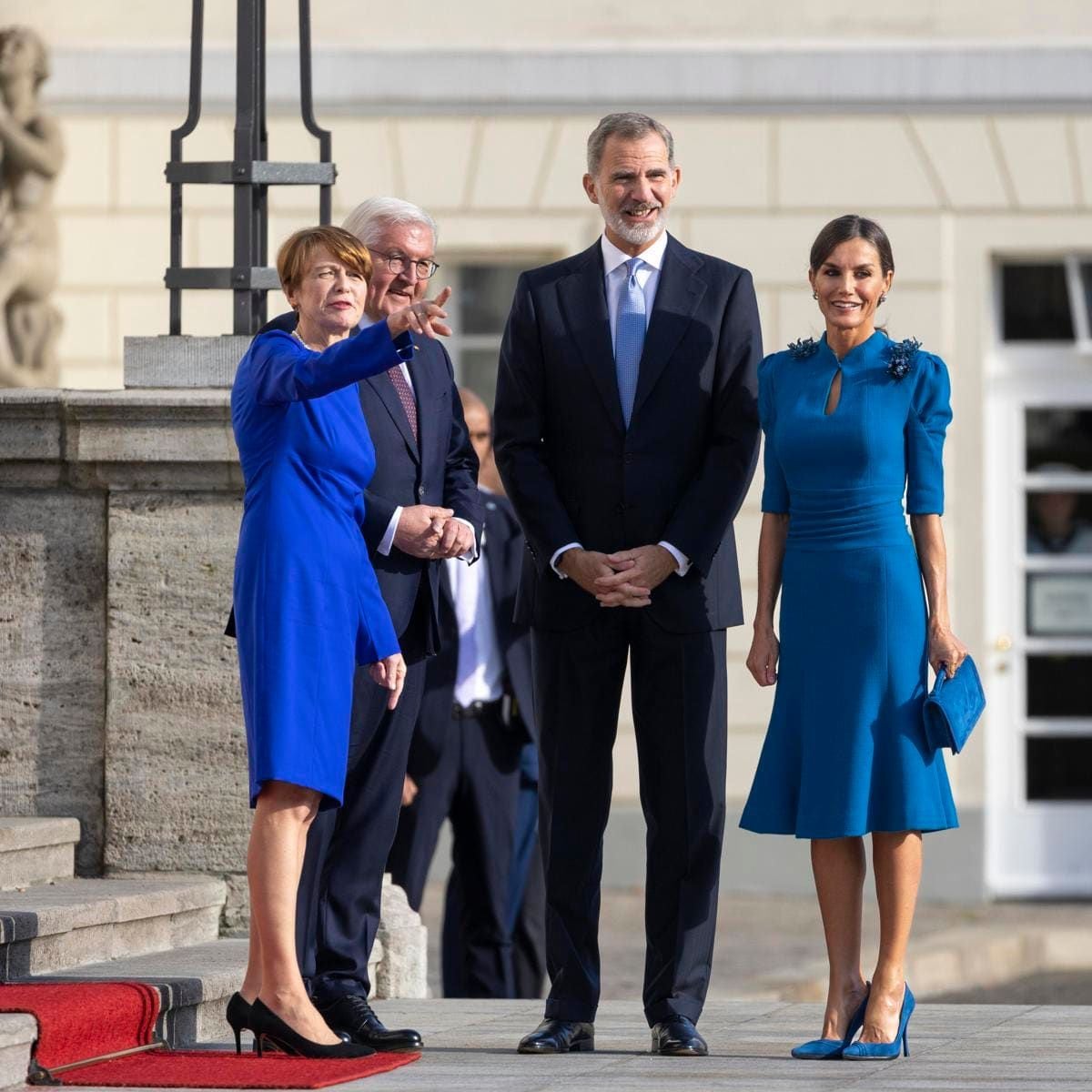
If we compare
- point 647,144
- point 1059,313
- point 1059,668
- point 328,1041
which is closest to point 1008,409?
point 1059,313

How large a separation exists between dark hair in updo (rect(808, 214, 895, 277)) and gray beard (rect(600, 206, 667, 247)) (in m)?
0.37

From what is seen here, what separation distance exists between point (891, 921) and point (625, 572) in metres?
0.97

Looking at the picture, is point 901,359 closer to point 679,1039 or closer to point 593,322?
point 593,322


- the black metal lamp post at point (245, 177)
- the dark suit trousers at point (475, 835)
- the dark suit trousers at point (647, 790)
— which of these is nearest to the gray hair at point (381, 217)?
the dark suit trousers at point (647, 790)

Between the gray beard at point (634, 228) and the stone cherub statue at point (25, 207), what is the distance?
23.5 feet

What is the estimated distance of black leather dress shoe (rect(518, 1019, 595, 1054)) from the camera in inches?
212

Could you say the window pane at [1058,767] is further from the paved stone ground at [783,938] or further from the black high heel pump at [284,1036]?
the black high heel pump at [284,1036]

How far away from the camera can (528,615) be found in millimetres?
5582

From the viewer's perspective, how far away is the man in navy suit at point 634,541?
545 cm

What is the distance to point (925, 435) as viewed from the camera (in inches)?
214

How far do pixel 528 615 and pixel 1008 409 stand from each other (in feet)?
24.1

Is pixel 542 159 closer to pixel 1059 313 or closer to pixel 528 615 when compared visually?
pixel 1059 313

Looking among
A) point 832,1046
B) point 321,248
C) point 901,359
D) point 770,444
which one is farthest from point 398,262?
point 832,1046

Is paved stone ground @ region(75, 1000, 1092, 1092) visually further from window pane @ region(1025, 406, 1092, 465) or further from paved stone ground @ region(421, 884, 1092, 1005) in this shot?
window pane @ region(1025, 406, 1092, 465)
